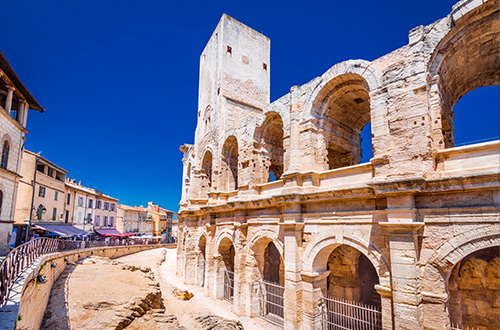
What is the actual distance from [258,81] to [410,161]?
1380cm

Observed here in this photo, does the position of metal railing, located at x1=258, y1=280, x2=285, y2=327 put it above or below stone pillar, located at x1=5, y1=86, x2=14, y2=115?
below

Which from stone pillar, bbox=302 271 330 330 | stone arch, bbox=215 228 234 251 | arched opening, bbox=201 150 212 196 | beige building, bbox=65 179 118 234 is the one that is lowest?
stone pillar, bbox=302 271 330 330

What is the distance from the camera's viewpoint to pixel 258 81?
19344 millimetres

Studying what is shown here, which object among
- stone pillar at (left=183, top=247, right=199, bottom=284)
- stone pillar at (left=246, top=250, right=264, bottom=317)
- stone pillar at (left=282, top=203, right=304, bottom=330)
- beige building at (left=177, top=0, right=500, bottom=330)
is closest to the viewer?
beige building at (left=177, top=0, right=500, bottom=330)

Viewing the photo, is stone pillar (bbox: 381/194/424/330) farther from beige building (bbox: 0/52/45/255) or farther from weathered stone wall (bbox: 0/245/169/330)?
beige building (bbox: 0/52/45/255)

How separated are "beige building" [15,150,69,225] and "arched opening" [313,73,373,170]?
63.8 ft

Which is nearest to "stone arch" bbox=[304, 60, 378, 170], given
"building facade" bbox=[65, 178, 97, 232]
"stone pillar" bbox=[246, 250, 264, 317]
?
"stone pillar" bbox=[246, 250, 264, 317]

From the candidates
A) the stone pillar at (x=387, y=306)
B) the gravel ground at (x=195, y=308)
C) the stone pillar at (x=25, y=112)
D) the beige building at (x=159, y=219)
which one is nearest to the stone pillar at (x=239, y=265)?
the gravel ground at (x=195, y=308)

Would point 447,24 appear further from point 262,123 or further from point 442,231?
point 262,123

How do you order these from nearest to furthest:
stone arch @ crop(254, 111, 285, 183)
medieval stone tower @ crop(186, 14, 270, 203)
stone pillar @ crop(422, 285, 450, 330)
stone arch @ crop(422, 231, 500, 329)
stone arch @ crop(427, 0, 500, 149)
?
stone arch @ crop(422, 231, 500, 329) → stone pillar @ crop(422, 285, 450, 330) → stone arch @ crop(427, 0, 500, 149) → stone arch @ crop(254, 111, 285, 183) → medieval stone tower @ crop(186, 14, 270, 203)

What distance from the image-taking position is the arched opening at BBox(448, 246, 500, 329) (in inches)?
355

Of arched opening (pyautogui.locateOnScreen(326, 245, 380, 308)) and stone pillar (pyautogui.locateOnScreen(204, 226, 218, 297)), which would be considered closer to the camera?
arched opening (pyautogui.locateOnScreen(326, 245, 380, 308))

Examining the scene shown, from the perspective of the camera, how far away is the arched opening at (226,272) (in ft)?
48.8

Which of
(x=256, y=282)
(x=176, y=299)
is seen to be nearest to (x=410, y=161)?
(x=256, y=282)
